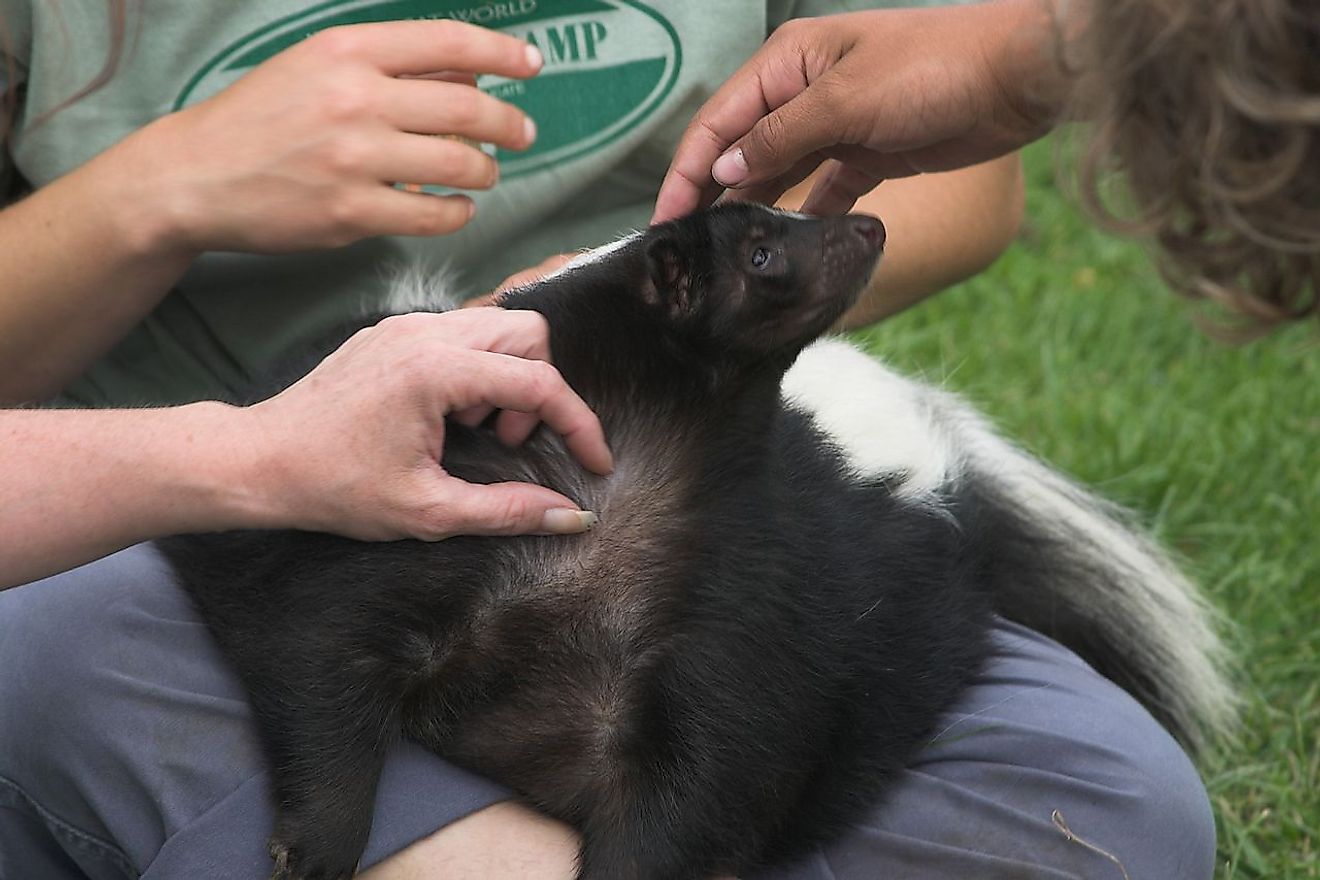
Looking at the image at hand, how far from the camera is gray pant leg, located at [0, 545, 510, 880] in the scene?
1843 mm

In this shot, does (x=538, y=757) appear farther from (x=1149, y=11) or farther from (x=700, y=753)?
(x=1149, y=11)

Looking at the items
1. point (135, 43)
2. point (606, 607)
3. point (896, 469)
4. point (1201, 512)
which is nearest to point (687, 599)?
point (606, 607)

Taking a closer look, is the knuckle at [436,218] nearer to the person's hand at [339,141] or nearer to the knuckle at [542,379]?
the person's hand at [339,141]

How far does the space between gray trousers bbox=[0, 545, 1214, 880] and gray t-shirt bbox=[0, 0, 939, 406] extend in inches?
21.4

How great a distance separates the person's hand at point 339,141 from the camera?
199 cm

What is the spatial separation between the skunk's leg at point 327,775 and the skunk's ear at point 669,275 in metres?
0.56

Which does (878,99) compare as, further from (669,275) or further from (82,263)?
(82,263)

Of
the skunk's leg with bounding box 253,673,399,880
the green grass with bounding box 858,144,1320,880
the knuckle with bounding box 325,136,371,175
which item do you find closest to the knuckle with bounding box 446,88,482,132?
the knuckle with bounding box 325,136,371,175

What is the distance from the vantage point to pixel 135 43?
7.42ft

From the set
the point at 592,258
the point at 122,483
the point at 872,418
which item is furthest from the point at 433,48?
the point at 872,418

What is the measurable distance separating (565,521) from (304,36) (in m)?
0.91

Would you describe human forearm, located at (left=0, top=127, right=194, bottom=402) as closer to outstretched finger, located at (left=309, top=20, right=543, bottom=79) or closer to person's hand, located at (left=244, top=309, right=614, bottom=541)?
outstretched finger, located at (left=309, top=20, right=543, bottom=79)

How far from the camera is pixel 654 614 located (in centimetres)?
185

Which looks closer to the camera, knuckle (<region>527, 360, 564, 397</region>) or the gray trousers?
knuckle (<region>527, 360, 564, 397</region>)
